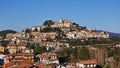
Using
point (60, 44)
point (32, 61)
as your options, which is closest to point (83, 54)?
point (32, 61)

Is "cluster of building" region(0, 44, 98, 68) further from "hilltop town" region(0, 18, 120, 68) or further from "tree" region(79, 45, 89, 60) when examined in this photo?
"tree" region(79, 45, 89, 60)

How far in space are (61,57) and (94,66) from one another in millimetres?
14042

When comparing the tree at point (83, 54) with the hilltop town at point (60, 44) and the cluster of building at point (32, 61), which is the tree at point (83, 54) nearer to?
the hilltop town at point (60, 44)

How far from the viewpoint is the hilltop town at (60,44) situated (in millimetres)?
52325

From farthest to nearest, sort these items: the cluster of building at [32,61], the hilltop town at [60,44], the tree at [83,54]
Result: the hilltop town at [60,44], the tree at [83,54], the cluster of building at [32,61]

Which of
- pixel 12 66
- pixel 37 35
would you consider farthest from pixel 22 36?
pixel 12 66

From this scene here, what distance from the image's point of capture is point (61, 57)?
56.5m

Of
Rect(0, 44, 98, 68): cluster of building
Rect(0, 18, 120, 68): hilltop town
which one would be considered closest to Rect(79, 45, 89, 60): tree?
Rect(0, 18, 120, 68): hilltop town

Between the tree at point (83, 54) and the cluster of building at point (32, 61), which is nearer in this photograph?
the cluster of building at point (32, 61)

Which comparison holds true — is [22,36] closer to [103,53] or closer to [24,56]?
[24,56]

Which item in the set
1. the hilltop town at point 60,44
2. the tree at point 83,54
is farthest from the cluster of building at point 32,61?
the tree at point 83,54

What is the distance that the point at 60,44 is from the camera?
271 feet

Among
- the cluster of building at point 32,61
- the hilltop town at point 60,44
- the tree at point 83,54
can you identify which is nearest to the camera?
the cluster of building at point 32,61

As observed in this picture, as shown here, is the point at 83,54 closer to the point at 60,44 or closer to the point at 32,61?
the point at 32,61
